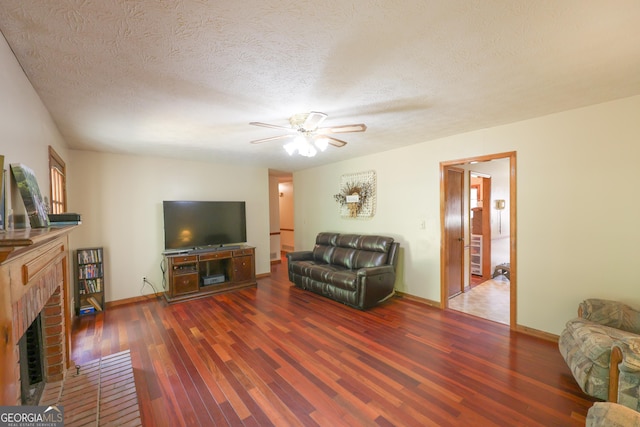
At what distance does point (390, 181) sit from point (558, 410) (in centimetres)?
316

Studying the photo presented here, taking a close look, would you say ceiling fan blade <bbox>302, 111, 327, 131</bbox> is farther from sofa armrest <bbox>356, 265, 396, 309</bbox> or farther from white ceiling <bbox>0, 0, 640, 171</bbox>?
sofa armrest <bbox>356, 265, 396, 309</bbox>

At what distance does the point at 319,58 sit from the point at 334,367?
2.44 m

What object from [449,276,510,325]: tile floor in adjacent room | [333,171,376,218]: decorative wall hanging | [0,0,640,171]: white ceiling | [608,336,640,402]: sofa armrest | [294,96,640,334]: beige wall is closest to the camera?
[0,0,640,171]: white ceiling

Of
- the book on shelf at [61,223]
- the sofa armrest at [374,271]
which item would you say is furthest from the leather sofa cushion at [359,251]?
the book on shelf at [61,223]

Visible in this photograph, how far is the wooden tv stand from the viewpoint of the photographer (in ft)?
13.5

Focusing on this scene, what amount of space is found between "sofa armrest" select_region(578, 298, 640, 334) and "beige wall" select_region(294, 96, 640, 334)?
0.81 feet

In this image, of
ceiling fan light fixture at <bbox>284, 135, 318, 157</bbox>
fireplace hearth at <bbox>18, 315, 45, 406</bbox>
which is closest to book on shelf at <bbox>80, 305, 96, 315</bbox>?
fireplace hearth at <bbox>18, 315, 45, 406</bbox>

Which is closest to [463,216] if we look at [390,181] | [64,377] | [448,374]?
[390,181]

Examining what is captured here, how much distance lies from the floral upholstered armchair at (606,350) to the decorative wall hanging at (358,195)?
2.86 m

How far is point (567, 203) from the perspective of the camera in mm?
2637

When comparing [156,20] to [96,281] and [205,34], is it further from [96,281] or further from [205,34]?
[96,281]

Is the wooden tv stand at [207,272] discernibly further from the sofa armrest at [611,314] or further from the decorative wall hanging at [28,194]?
the sofa armrest at [611,314]

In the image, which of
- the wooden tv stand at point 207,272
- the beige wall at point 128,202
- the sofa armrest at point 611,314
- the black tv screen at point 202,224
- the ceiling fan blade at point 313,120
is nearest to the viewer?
the sofa armrest at point 611,314

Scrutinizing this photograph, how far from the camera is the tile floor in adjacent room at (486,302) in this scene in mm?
3452
